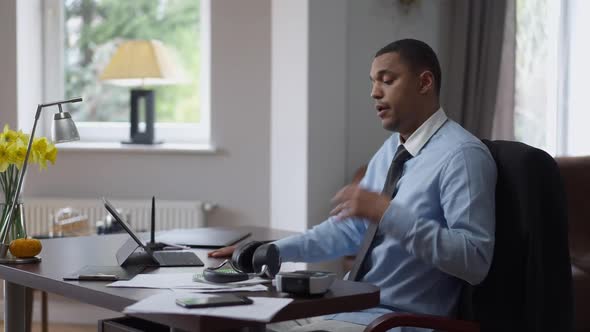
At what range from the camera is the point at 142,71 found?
185 inches

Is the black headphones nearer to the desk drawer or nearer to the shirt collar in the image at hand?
the desk drawer

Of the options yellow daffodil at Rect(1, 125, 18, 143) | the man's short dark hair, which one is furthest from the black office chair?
yellow daffodil at Rect(1, 125, 18, 143)

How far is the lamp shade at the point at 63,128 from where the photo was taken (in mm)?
2416

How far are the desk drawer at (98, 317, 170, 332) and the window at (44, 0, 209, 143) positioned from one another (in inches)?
116

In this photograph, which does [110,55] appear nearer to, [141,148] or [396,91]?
[141,148]

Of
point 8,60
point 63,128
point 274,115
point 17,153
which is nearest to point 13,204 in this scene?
point 17,153

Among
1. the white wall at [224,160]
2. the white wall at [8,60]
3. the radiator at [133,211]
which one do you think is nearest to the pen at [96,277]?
the radiator at [133,211]

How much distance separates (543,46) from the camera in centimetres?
471

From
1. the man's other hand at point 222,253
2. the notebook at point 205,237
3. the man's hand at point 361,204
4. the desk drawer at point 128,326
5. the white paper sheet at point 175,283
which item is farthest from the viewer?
the notebook at point 205,237

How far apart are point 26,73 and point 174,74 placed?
0.84m

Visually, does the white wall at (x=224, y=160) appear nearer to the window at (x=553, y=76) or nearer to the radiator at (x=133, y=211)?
the radiator at (x=133, y=211)

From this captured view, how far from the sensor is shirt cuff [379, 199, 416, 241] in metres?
1.98

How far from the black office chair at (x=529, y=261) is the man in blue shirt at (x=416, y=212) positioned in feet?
0.20

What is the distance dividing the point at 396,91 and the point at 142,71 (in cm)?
267
